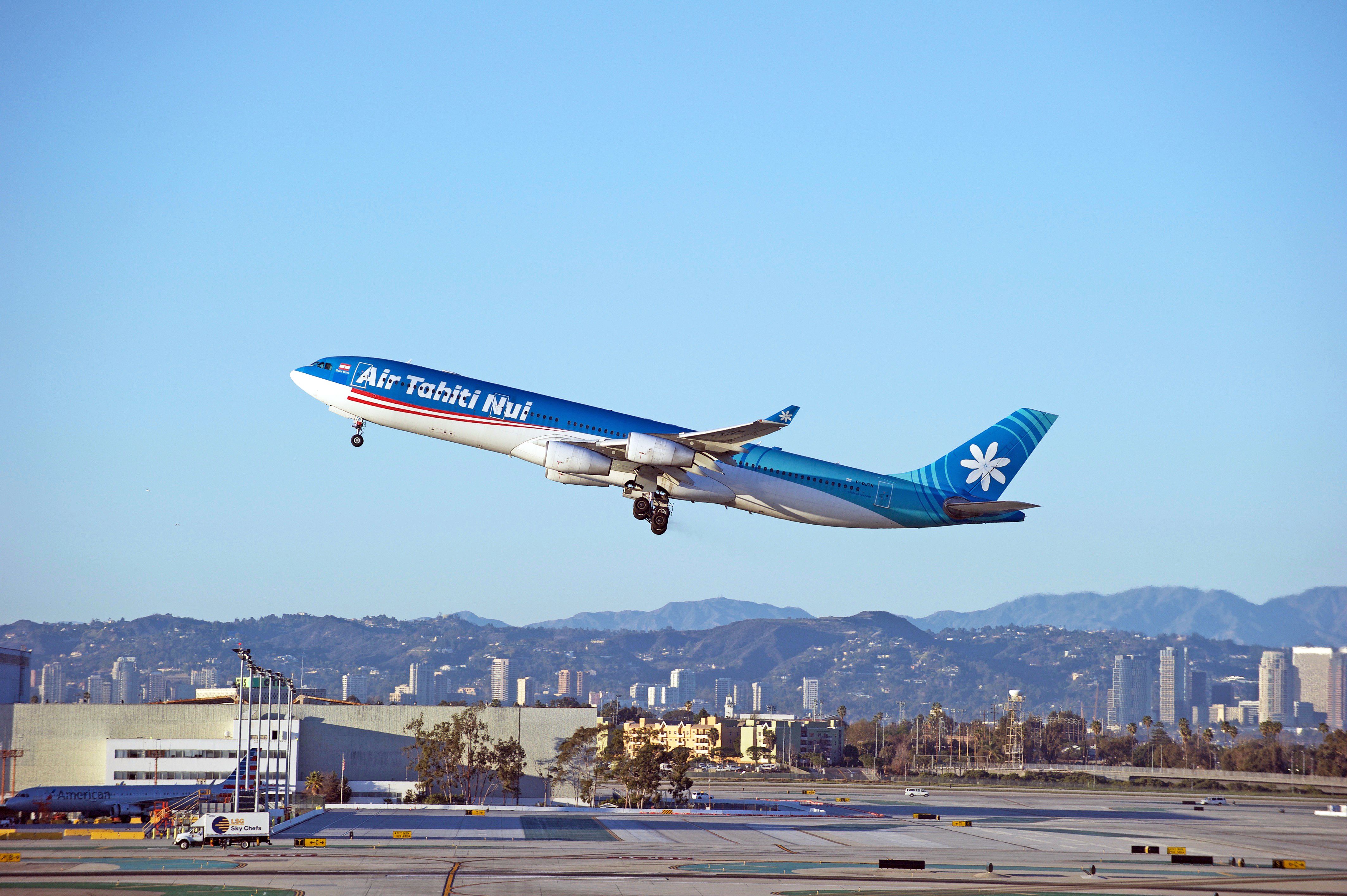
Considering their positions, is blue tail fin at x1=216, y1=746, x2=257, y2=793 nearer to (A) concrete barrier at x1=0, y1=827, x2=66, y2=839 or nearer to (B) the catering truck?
(B) the catering truck

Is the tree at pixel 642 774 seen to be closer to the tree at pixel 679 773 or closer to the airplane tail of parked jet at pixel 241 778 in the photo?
the tree at pixel 679 773

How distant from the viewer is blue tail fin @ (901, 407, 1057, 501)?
61312 mm

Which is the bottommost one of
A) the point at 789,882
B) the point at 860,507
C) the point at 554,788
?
the point at 554,788

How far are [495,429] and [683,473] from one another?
8.47 metres

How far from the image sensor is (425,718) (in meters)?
119

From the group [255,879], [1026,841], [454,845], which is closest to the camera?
[255,879]

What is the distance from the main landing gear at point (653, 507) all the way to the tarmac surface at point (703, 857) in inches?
578

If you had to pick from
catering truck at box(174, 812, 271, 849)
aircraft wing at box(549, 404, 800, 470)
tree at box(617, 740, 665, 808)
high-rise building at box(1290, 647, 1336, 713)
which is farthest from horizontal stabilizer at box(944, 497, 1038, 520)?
high-rise building at box(1290, 647, 1336, 713)

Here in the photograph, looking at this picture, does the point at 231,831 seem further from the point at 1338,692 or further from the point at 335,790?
the point at 1338,692

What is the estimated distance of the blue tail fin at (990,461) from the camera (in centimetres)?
6131

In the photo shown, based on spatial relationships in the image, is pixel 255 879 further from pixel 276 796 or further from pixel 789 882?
pixel 276 796

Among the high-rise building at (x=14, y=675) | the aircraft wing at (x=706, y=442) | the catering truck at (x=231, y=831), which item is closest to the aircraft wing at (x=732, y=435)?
the aircraft wing at (x=706, y=442)

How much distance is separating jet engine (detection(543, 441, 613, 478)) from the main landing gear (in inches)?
92.0

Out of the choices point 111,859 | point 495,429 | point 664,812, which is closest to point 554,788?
point 664,812
